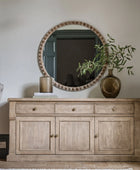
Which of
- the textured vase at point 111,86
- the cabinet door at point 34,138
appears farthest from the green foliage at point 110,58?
the cabinet door at point 34,138

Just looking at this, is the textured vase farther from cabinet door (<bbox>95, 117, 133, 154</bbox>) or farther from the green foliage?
cabinet door (<bbox>95, 117, 133, 154</bbox>)

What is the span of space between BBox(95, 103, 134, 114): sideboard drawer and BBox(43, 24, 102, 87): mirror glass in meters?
0.51

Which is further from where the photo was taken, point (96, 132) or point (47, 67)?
point (47, 67)

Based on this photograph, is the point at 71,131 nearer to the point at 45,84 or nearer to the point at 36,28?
the point at 45,84

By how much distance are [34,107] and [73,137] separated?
0.55 metres

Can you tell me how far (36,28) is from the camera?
11.7 ft

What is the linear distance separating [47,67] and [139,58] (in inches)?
45.8

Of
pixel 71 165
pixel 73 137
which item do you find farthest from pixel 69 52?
pixel 71 165

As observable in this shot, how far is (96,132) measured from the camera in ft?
10.3

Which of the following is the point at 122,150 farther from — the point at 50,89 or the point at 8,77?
the point at 8,77

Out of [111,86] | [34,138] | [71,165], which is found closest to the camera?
[71,165]

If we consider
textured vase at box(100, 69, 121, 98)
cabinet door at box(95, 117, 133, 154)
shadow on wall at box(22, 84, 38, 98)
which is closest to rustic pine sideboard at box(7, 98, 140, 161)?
cabinet door at box(95, 117, 133, 154)

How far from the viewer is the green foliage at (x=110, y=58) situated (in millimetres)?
3364

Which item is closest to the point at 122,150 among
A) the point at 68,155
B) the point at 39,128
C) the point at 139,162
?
the point at 139,162
